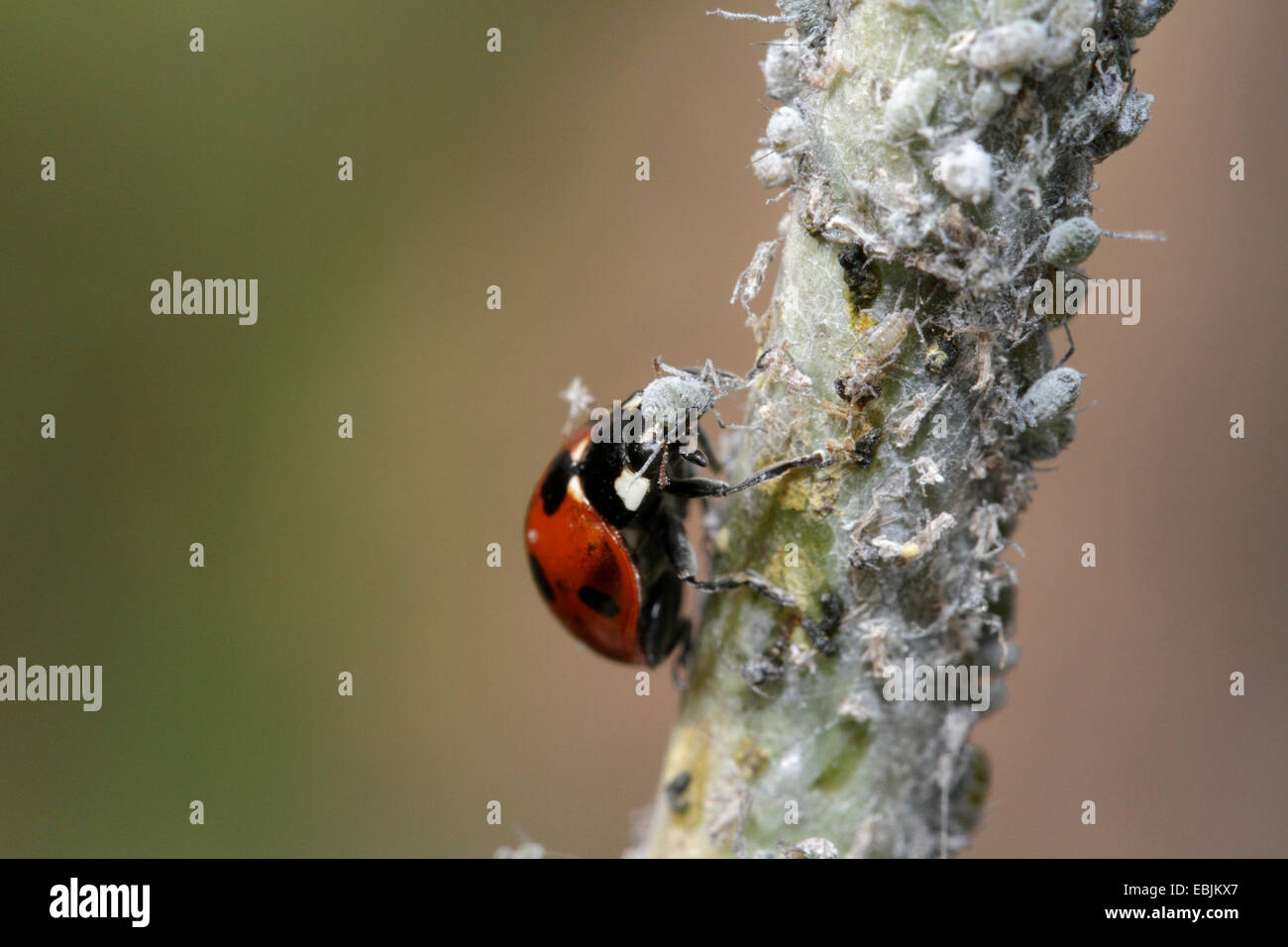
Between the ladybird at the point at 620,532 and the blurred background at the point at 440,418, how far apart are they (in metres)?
2.73

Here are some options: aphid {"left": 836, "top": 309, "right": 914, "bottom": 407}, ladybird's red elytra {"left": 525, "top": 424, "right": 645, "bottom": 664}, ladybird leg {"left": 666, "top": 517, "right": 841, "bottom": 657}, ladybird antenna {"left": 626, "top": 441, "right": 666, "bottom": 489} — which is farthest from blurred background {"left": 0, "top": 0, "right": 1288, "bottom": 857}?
aphid {"left": 836, "top": 309, "right": 914, "bottom": 407}

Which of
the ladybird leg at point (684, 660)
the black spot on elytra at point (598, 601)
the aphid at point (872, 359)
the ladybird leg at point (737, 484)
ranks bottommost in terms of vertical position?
the ladybird leg at point (684, 660)

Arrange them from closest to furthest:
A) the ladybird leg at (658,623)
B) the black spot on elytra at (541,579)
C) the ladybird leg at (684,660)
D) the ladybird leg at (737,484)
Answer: the ladybird leg at (737,484) → the ladybird leg at (684,660) → the ladybird leg at (658,623) → the black spot on elytra at (541,579)

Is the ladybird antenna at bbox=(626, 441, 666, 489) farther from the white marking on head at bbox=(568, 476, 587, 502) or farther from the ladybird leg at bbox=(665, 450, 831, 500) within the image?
the white marking on head at bbox=(568, 476, 587, 502)

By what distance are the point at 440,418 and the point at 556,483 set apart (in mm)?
2883

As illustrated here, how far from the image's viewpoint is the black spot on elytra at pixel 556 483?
2691 mm

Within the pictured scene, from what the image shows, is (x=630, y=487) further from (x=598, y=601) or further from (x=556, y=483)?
(x=598, y=601)

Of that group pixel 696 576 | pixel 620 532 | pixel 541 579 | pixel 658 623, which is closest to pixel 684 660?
pixel 696 576

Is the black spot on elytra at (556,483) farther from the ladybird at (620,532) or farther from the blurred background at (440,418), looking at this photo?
the blurred background at (440,418)

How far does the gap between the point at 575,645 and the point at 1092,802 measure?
2826mm

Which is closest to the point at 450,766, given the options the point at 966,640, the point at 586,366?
the point at 586,366

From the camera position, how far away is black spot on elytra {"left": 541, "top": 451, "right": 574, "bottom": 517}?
2691 millimetres

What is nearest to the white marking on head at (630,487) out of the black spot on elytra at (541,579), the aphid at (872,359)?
the black spot on elytra at (541,579)

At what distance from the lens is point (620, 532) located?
2.65 m
